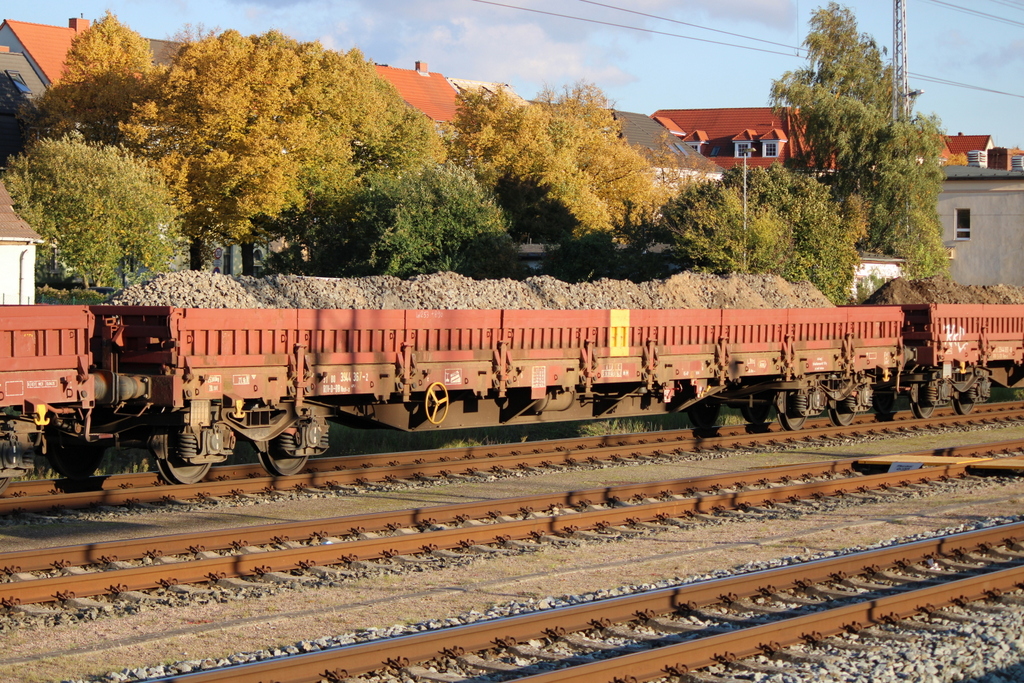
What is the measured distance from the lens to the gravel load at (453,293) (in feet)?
59.6

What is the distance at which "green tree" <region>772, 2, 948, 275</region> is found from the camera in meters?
50.4

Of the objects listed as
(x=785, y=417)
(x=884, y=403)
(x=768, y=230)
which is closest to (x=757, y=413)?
(x=785, y=417)

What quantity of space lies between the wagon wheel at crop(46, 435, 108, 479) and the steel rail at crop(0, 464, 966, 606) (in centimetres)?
495

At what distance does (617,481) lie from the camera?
578 inches

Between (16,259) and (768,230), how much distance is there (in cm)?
2438

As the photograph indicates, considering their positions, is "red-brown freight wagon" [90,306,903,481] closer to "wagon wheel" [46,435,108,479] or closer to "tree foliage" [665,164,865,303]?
"wagon wheel" [46,435,108,479]

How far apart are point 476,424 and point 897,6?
37136mm

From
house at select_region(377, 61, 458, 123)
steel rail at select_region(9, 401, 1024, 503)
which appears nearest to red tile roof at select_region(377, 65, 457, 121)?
house at select_region(377, 61, 458, 123)

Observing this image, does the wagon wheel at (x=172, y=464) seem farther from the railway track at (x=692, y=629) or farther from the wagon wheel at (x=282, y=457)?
the railway track at (x=692, y=629)

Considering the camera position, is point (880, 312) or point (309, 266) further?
point (309, 266)

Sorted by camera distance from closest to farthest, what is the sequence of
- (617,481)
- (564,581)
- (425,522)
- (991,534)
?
(564,581) → (991,534) → (425,522) → (617,481)

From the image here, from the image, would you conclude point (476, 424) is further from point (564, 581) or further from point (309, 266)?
point (309, 266)

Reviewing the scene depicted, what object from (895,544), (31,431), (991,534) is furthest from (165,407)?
(991,534)

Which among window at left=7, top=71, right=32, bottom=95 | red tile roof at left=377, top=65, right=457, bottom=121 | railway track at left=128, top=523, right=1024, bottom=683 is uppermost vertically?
red tile roof at left=377, top=65, right=457, bottom=121
